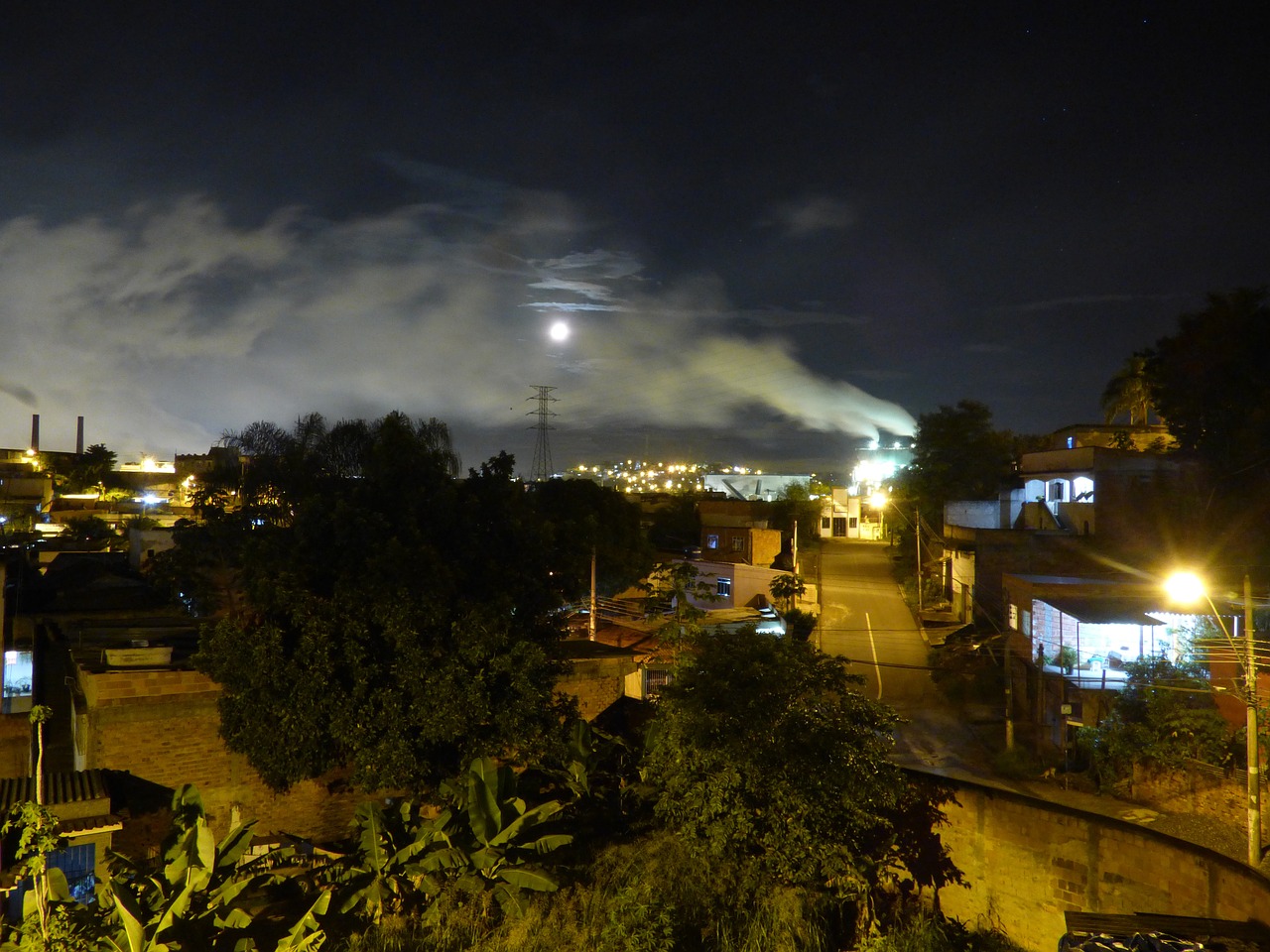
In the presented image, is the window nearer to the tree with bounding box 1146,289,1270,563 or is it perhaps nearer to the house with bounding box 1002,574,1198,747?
the house with bounding box 1002,574,1198,747

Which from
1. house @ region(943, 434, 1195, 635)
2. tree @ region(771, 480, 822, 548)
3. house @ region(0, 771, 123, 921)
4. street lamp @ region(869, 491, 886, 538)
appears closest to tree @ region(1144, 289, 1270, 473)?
house @ region(943, 434, 1195, 635)

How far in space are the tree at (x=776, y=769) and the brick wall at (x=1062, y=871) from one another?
2198 millimetres

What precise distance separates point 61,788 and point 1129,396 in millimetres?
38510

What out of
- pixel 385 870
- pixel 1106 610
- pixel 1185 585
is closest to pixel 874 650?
pixel 1106 610

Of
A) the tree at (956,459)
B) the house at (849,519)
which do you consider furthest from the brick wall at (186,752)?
the house at (849,519)

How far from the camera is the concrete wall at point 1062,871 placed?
34.2 ft

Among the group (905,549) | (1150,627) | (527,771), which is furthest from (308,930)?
(905,549)

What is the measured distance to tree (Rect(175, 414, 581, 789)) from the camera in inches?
385

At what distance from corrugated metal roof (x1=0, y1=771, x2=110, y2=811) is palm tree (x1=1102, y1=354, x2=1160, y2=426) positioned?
120 feet

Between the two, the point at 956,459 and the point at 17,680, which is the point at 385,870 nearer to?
the point at 17,680

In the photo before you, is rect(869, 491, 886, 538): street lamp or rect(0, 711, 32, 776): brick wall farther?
rect(869, 491, 886, 538): street lamp

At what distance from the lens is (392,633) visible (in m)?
9.98

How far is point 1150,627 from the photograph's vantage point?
15055 millimetres

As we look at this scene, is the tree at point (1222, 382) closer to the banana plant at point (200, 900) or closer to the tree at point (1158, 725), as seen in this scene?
the tree at point (1158, 725)
